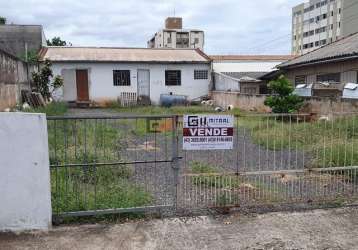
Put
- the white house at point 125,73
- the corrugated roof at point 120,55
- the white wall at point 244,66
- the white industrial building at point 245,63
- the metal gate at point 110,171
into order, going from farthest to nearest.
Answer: the white industrial building at point 245,63 < the white wall at point 244,66 < the corrugated roof at point 120,55 < the white house at point 125,73 < the metal gate at point 110,171

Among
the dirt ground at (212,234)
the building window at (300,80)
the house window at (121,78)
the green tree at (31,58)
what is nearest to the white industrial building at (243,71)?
the building window at (300,80)

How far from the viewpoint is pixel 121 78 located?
89.0 feet

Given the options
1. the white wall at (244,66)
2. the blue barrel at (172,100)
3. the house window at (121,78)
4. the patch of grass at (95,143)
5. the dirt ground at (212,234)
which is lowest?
the dirt ground at (212,234)

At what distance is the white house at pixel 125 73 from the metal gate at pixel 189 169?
66.0ft

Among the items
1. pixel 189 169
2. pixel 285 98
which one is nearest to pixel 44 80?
pixel 285 98

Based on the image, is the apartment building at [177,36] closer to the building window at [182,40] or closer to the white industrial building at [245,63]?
the building window at [182,40]

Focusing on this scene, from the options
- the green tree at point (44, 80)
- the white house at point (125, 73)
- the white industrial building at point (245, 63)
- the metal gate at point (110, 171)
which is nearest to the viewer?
the metal gate at point (110, 171)

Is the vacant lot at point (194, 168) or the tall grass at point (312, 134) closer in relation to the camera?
the vacant lot at point (194, 168)

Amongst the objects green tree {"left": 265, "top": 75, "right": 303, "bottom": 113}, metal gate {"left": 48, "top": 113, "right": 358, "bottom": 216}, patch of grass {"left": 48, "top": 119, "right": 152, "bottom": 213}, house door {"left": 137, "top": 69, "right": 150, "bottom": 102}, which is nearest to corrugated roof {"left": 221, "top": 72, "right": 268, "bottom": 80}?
house door {"left": 137, "top": 69, "right": 150, "bottom": 102}

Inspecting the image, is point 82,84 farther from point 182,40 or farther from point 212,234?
point 182,40

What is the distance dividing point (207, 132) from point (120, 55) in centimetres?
2401

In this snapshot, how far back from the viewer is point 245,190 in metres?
6.06

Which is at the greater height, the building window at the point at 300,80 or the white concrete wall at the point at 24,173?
the building window at the point at 300,80

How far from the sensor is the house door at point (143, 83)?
27.4m
